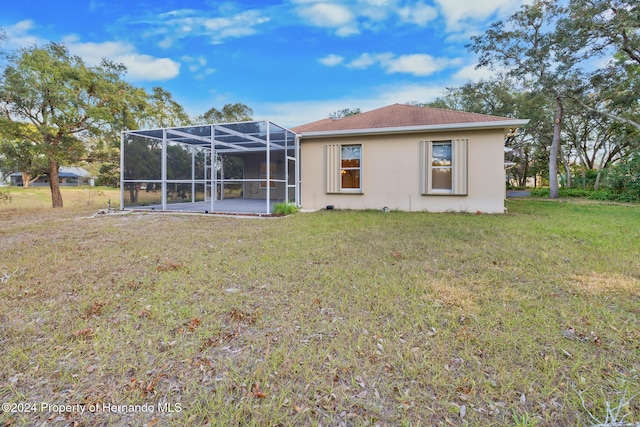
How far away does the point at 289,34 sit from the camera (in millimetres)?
11766

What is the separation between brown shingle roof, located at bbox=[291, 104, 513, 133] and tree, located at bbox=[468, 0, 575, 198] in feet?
32.6

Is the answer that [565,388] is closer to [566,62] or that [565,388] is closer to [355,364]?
[355,364]

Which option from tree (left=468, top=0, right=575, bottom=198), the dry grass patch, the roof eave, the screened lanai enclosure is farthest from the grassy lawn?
tree (left=468, top=0, right=575, bottom=198)

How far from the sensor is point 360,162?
966cm

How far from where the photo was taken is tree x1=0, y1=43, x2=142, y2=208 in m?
10.4

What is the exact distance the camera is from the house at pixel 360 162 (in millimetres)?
8578

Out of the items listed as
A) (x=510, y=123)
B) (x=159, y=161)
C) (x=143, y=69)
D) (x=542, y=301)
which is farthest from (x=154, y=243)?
(x=143, y=69)

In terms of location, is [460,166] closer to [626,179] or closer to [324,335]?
[324,335]

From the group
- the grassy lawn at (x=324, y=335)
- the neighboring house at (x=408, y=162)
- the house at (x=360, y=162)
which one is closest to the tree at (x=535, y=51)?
the house at (x=360, y=162)

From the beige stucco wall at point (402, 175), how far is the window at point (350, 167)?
221 millimetres

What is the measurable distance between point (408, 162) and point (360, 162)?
5.01ft

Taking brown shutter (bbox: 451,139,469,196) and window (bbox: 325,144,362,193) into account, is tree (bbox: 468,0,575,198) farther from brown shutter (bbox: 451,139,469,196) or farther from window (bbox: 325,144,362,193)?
window (bbox: 325,144,362,193)

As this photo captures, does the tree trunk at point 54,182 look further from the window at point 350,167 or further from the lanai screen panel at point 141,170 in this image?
the window at point 350,167

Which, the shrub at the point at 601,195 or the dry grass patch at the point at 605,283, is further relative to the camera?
the shrub at the point at 601,195
